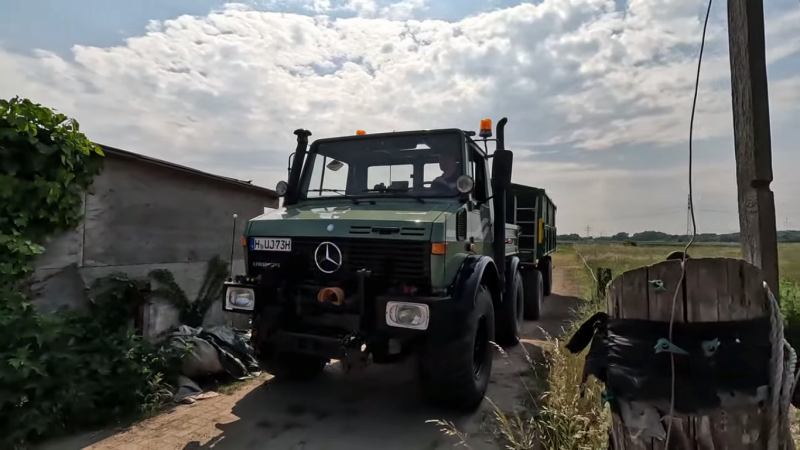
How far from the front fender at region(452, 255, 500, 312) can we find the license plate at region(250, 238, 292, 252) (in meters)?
1.35

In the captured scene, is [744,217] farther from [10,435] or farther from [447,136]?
[10,435]

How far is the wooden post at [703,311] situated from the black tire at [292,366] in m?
3.09

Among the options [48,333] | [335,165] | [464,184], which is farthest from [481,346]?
[48,333]

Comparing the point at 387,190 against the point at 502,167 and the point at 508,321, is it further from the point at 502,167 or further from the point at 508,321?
the point at 508,321

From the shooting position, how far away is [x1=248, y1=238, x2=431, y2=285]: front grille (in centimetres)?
327

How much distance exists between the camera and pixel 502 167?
3.87 meters

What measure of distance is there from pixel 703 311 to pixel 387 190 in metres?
3.15

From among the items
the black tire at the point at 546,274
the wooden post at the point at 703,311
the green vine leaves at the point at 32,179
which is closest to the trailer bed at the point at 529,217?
the black tire at the point at 546,274

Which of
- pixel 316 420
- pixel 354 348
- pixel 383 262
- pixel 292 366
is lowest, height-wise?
pixel 316 420

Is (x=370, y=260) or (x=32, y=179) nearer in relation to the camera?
(x=370, y=260)

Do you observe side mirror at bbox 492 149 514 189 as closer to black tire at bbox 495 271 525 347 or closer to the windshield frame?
the windshield frame

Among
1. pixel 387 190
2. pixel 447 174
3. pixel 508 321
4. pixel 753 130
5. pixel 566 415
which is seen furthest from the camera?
pixel 508 321

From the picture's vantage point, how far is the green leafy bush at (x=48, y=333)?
3033 mm

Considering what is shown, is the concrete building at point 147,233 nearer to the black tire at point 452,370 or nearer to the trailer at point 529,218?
the black tire at point 452,370
